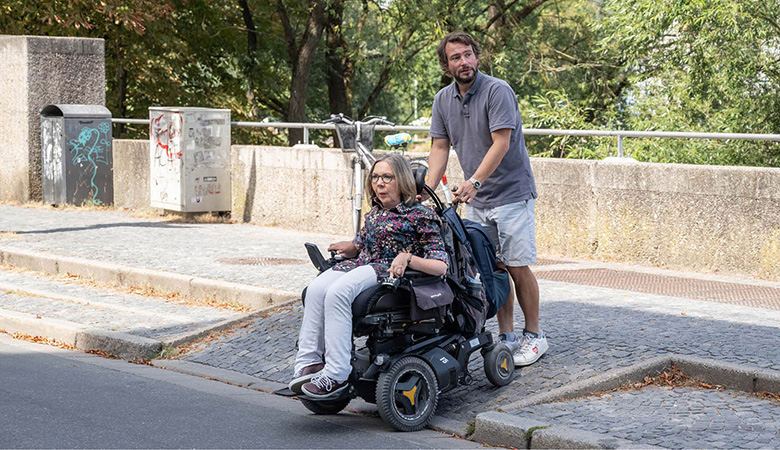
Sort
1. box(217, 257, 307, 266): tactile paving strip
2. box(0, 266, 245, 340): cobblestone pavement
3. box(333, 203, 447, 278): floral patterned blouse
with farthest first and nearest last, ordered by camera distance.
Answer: box(217, 257, 307, 266): tactile paving strip → box(0, 266, 245, 340): cobblestone pavement → box(333, 203, 447, 278): floral patterned blouse

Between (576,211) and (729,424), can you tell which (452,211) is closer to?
(729,424)

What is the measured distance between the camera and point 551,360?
20.2ft

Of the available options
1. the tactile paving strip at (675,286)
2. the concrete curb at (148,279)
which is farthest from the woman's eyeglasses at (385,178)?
the tactile paving strip at (675,286)

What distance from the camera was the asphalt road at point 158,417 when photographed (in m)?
5.02

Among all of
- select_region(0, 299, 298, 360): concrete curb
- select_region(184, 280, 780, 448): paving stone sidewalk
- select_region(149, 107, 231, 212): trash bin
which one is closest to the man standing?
select_region(184, 280, 780, 448): paving stone sidewalk

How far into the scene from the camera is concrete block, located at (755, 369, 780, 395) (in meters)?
5.55

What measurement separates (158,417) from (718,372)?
3.00 meters

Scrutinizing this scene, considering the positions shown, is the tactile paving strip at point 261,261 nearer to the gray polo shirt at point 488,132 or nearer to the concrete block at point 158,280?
the concrete block at point 158,280

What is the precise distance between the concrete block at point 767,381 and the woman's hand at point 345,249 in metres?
2.24

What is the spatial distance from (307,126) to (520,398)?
854 cm

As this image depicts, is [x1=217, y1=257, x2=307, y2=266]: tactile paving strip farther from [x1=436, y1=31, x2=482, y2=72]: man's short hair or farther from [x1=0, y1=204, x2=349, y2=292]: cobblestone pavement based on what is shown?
[x1=436, y1=31, x2=482, y2=72]: man's short hair

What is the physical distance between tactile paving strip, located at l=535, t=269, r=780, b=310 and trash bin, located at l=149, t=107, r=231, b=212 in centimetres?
621

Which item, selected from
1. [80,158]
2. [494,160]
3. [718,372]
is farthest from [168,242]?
[718,372]

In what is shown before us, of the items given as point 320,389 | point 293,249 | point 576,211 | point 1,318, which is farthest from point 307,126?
point 320,389
